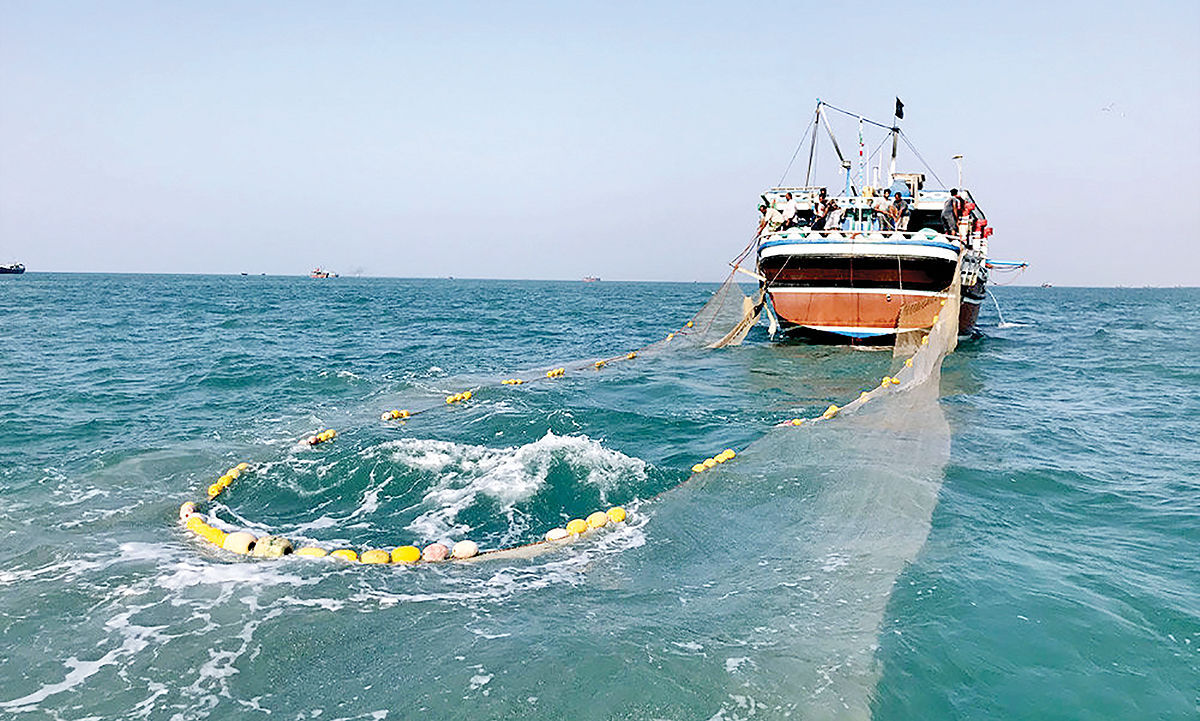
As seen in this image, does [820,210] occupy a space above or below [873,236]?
above

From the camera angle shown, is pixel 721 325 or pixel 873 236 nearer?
pixel 873 236

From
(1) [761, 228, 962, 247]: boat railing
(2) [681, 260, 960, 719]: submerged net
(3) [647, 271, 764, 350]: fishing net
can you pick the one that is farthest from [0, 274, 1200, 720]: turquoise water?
(3) [647, 271, 764, 350]: fishing net

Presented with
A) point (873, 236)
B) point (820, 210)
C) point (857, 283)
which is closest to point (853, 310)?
point (857, 283)

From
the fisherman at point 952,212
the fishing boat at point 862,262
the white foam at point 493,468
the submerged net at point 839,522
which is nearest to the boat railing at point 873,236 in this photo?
the fishing boat at point 862,262

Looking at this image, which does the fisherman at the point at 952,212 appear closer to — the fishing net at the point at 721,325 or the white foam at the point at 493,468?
the fishing net at the point at 721,325

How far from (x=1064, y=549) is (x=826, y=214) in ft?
73.9

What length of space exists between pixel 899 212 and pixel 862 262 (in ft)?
17.3

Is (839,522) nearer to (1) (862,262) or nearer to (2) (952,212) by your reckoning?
(1) (862,262)

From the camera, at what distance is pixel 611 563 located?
802 cm

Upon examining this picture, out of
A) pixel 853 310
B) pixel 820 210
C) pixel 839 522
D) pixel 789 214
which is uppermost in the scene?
pixel 820 210

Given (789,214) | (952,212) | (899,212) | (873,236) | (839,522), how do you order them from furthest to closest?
1. (952,212)
2. (789,214)
3. (899,212)
4. (873,236)
5. (839,522)

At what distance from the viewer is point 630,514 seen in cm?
966

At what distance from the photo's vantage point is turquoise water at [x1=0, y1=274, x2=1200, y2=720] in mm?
5609

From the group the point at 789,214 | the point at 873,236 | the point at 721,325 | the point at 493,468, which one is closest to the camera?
the point at 493,468
